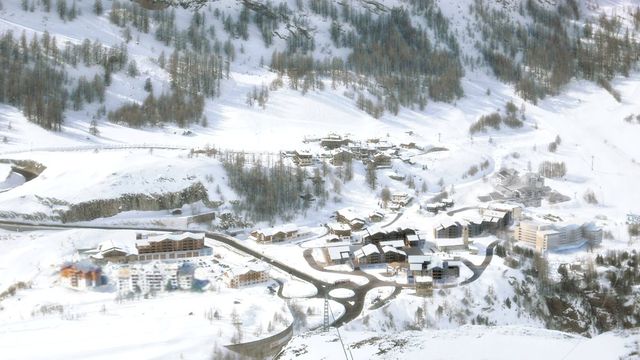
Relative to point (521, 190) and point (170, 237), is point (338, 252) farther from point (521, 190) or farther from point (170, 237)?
point (521, 190)

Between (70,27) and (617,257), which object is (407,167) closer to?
(617,257)

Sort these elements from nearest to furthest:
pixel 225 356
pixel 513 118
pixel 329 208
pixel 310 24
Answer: pixel 225 356, pixel 329 208, pixel 513 118, pixel 310 24

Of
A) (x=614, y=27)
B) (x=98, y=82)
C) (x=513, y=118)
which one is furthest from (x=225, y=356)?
(x=614, y=27)

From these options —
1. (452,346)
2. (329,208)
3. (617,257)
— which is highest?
(452,346)

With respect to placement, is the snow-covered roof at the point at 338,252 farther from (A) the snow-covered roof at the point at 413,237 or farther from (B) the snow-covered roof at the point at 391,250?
(A) the snow-covered roof at the point at 413,237

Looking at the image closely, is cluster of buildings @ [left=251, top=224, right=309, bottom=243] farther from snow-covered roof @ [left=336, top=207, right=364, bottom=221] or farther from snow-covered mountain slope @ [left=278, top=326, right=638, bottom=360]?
snow-covered mountain slope @ [left=278, top=326, right=638, bottom=360]

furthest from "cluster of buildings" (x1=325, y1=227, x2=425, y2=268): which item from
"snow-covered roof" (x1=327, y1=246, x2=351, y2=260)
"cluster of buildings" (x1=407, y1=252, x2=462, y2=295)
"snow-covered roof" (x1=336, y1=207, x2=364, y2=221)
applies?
"snow-covered roof" (x1=336, y1=207, x2=364, y2=221)
